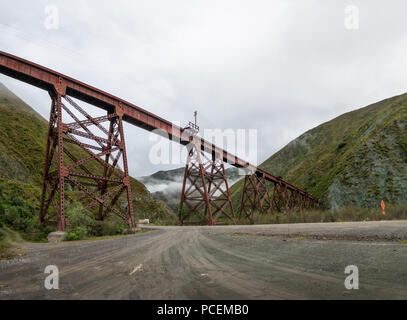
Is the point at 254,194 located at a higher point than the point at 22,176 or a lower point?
lower

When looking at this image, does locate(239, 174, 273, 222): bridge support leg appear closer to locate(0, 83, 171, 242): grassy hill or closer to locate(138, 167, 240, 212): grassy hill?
locate(0, 83, 171, 242): grassy hill

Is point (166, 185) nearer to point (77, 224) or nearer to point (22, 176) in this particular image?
point (22, 176)

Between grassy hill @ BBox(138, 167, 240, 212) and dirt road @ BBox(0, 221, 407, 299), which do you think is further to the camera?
grassy hill @ BBox(138, 167, 240, 212)

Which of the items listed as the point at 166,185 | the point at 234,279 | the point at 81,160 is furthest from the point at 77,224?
the point at 166,185

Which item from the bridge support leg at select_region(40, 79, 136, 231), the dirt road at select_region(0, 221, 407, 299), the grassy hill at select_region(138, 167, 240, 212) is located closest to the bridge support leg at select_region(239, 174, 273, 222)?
the bridge support leg at select_region(40, 79, 136, 231)

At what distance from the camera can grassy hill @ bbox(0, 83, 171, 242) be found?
1012 centimetres

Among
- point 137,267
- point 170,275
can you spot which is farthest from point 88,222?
point 170,275

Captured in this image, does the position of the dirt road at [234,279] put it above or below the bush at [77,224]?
above

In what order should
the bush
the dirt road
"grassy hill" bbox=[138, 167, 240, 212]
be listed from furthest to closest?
1. "grassy hill" bbox=[138, 167, 240, 212]
2. the bush
3. the dirt road

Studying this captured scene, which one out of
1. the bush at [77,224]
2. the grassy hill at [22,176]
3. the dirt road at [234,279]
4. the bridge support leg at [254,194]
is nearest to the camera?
the dirt road at [234,279]

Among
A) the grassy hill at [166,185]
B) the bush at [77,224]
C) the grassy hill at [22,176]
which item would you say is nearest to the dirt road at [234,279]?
the bush at [77,224]

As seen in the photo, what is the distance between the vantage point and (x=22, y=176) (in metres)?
19.4

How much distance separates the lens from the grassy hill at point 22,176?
33.2ft

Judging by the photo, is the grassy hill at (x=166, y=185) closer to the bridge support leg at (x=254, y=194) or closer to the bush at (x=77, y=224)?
the bridge support leg at (x=254, y=194)
